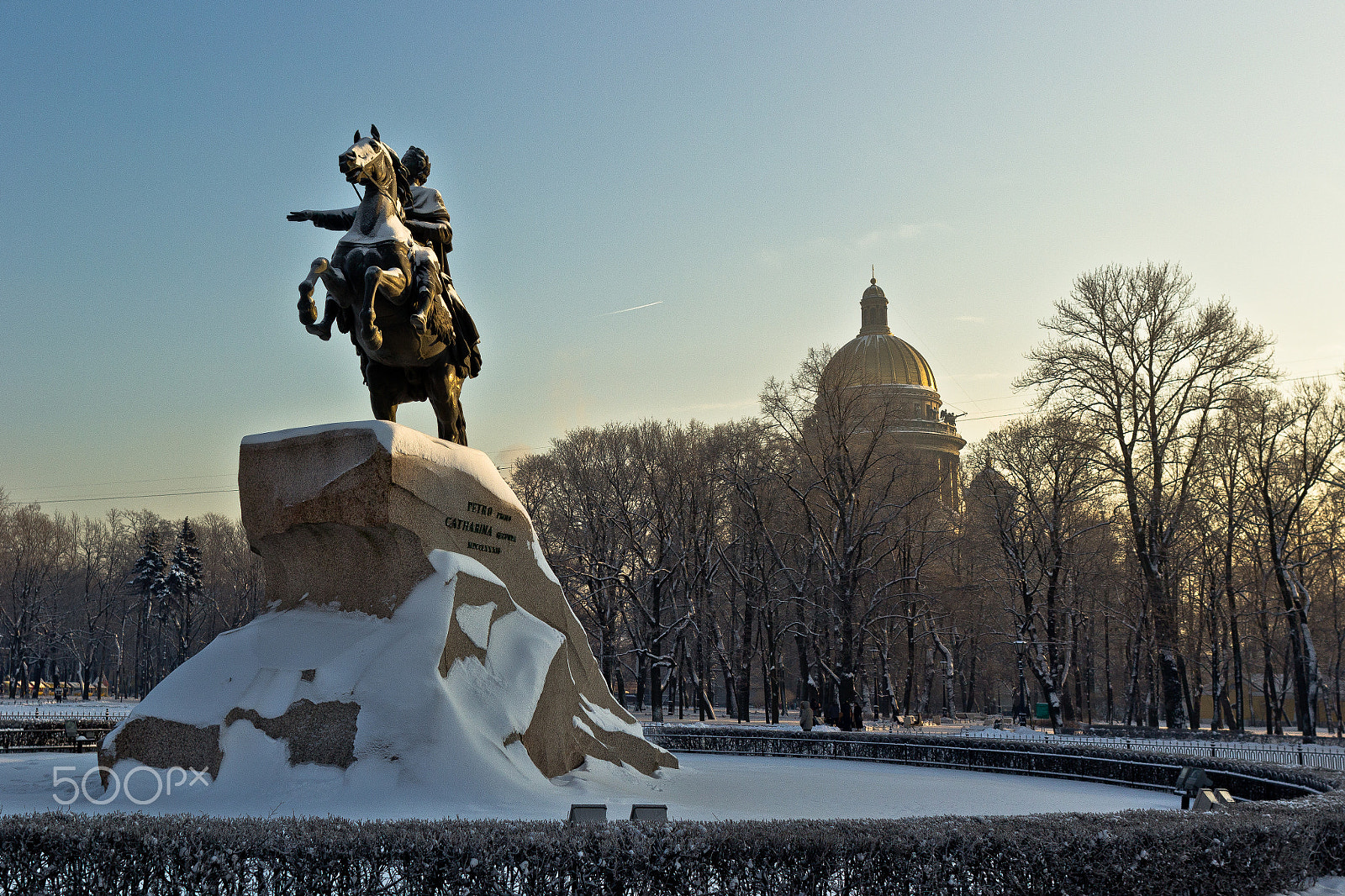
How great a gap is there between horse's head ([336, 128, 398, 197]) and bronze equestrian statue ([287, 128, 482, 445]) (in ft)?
0.04

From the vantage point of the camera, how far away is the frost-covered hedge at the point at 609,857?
686 cm

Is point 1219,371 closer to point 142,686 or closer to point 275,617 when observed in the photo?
point 275,617

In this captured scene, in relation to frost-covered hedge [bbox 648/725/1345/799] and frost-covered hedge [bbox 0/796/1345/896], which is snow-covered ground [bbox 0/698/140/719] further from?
frost-covered hedge [bbox 0/796/1345/896]

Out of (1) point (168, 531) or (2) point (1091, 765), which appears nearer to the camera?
(2) point (1091, 765)

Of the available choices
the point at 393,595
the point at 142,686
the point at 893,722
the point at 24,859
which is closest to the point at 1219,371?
the point at 893,722

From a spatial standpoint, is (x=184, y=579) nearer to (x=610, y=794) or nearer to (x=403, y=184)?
(x=403, y=184)

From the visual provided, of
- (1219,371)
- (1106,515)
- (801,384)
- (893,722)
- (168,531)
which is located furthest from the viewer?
(168,531)

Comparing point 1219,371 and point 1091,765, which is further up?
point 1219,371

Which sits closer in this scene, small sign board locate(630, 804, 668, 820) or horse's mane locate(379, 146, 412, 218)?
small sign board locate(630, 804, 668, 820)

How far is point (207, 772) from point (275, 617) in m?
2.06

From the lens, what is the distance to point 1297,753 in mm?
21922

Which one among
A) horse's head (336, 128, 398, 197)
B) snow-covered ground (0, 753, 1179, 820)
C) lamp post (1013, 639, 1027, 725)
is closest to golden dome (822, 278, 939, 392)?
lamp post (1013, 639, 1027, 725)

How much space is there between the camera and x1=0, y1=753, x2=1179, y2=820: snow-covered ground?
10414mm

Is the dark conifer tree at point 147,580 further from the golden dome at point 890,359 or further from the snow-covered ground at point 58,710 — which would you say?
the golden dome at point 890,359
